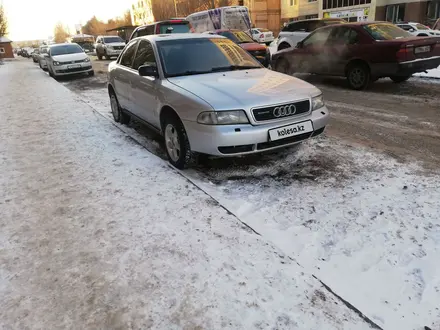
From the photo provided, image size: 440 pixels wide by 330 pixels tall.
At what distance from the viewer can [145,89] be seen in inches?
195

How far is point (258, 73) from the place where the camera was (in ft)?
15.6

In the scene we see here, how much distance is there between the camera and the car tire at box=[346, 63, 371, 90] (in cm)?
859

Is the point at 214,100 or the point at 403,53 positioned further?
the point at 403,53

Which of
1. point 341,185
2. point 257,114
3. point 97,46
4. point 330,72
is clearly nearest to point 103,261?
point 257,114

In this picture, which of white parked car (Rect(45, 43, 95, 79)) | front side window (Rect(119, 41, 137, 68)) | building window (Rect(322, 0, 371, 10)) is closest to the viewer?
front side window (Rect(119, 41, 137, 68))

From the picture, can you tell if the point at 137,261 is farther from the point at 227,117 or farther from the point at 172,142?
the point at 172,142

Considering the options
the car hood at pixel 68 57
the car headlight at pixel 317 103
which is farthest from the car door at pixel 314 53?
the car hood at pixel 68 57

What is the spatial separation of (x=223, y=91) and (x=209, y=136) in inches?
22.6

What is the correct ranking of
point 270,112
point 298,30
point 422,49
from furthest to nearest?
point 298,30 < point 422,49 < point 270,112

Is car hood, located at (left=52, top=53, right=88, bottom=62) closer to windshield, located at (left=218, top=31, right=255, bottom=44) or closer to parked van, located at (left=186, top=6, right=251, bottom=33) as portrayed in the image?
windshield, located at (left=218, top=31, right=255, bottom=44)

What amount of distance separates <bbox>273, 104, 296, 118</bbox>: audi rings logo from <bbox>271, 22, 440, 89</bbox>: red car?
5238 mm

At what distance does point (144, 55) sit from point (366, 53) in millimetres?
5587

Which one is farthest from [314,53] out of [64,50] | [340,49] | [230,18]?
[230,18]

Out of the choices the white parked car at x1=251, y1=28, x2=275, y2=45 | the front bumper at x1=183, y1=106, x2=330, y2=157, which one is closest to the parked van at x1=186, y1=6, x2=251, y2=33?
the white parked car at x1=251, y1=28, x2=275, y2=45
